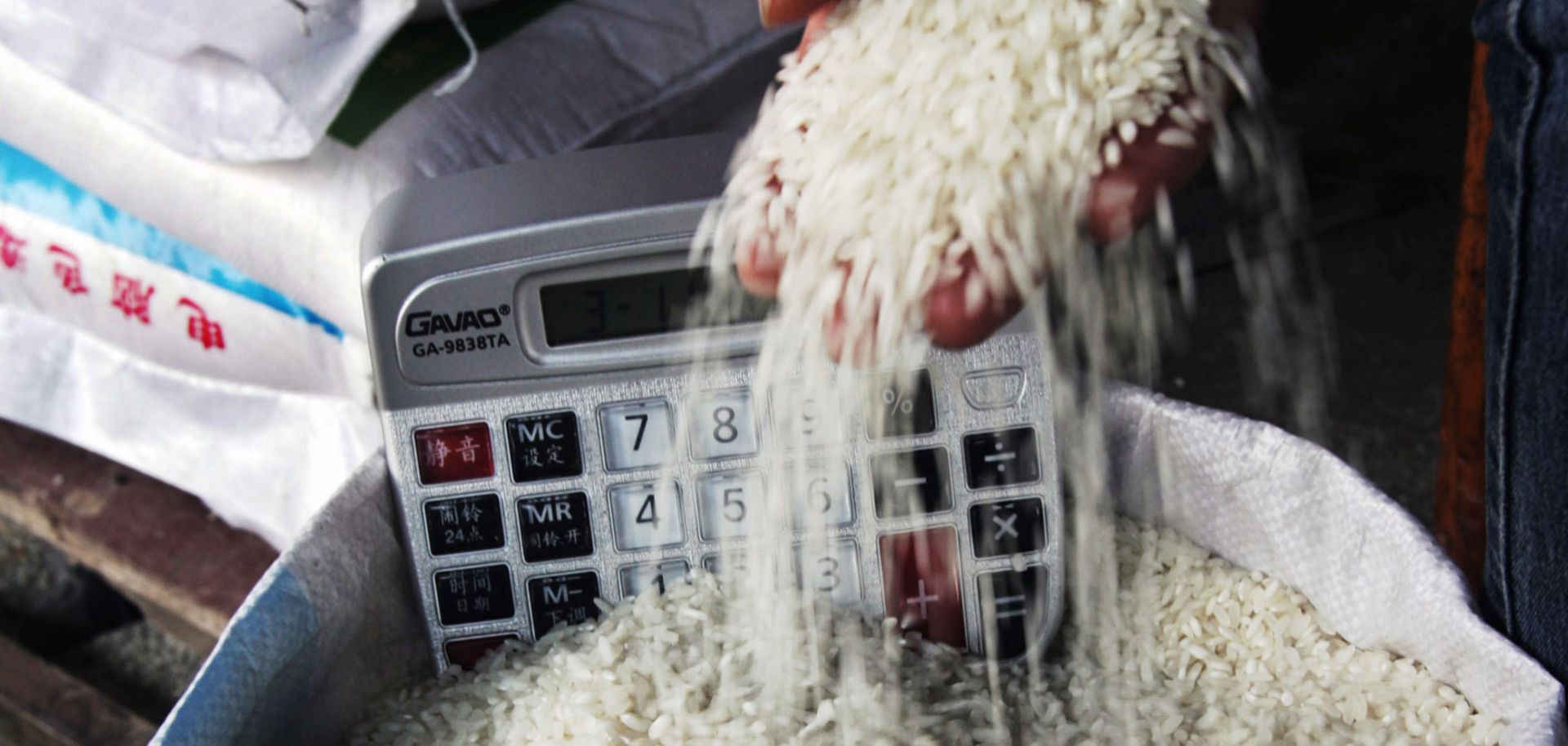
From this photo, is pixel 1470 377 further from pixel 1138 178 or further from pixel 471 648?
pixel 471 648

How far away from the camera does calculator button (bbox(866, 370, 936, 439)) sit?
2.04 feet

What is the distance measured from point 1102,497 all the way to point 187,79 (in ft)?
1.89

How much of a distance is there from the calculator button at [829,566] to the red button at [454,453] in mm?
148

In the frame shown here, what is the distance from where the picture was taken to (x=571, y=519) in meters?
0.64

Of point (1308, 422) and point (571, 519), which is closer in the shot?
point (571, 519)

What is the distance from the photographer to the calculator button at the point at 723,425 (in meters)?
0.62

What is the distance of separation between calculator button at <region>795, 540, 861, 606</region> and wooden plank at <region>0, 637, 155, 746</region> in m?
0.57

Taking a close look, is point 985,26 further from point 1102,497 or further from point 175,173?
point 175,173

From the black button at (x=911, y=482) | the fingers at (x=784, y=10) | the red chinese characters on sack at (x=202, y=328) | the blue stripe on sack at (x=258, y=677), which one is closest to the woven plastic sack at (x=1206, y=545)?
the blue stripe on sack at (x=258, y=677)

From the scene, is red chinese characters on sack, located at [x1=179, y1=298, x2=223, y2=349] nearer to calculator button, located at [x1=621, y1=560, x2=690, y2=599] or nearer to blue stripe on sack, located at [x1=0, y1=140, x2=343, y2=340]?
blue stripe on sack, located at [x1=0, y1=140, x2=343, y2=340]

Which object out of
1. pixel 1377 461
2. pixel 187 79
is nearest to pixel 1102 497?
pixel 187 79

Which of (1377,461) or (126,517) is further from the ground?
(126,517)

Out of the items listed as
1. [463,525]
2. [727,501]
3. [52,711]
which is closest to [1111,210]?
[727,501]

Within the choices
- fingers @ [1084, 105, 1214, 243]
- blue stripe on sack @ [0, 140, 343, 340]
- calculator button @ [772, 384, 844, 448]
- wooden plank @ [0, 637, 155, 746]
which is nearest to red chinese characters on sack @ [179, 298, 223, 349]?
blue stripe on sack @ [0, 140, 343, 340]
